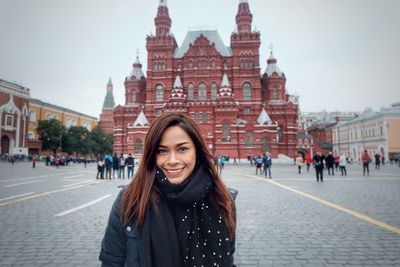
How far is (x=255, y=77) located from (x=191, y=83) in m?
11.0

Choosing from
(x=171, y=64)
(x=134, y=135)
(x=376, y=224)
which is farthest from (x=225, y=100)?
(x=376, y=224)

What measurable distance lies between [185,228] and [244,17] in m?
50.3

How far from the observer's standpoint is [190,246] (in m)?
1.71

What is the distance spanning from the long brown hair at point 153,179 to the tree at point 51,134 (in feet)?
171

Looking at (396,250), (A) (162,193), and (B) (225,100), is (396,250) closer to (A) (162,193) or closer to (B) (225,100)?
(A) (162,193)

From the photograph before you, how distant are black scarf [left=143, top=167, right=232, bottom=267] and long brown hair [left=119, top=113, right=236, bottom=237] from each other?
0.18 ft

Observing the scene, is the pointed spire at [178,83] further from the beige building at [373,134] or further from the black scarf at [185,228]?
the black scarf at [185,228]

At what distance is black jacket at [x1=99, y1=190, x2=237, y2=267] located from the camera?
5.27ft

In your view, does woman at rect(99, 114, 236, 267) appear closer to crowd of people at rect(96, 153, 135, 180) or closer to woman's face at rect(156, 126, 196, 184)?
woman's face at rect(156, 126, 196, 184)

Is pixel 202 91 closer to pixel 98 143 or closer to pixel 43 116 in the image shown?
pixel 98 143

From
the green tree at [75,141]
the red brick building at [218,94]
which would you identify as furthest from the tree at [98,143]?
the red brick building at [218,94]

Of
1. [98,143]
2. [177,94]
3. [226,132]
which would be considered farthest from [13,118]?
[226,132]

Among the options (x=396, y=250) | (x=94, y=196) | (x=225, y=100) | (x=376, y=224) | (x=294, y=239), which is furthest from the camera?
(x=225, y=100)

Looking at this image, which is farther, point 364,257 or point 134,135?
point 134,135
